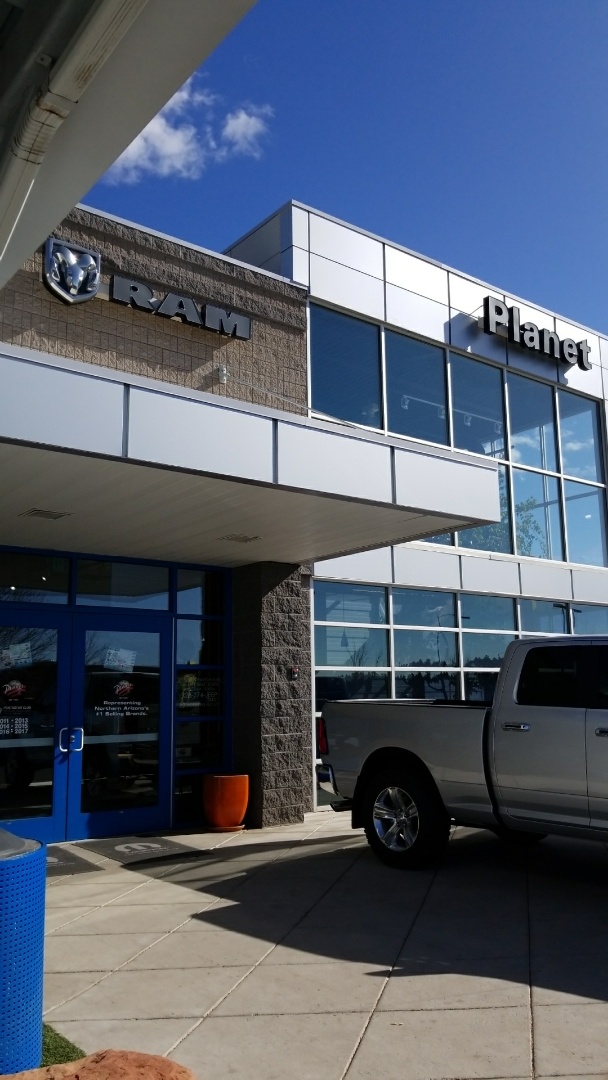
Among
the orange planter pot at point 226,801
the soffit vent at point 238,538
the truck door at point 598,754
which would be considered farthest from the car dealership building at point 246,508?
the truck door at point 598,754

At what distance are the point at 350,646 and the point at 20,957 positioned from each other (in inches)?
358

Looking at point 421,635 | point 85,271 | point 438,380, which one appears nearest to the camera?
point 85,271

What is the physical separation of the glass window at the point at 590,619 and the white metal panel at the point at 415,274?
6.05 metres

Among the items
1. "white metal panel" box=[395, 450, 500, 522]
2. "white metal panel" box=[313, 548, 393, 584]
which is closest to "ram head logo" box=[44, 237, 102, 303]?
"white metal panel" box=[395, 450, 500, 522]

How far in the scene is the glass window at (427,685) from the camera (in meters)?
13.6

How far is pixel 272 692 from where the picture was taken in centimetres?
1171

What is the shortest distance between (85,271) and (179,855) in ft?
21.8

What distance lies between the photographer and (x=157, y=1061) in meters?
4.25

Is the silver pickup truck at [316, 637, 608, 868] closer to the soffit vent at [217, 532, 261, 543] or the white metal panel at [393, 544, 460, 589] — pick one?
the soffit vent at [217, 532, 261, 543]

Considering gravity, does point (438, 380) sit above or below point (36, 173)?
above

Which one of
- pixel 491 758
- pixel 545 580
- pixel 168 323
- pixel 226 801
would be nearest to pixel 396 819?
pixel 491 758

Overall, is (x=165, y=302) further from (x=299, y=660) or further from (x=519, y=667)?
(x=519, y=667)

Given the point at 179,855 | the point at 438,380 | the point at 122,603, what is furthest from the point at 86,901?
the point at 438,380

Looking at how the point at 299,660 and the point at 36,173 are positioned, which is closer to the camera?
the point at 36,173
